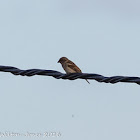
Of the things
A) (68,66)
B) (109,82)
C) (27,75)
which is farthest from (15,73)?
(68,66)

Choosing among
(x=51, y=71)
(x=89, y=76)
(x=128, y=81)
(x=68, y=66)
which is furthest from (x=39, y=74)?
(x=68, y=66)

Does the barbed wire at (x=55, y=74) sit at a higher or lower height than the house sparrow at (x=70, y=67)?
lower

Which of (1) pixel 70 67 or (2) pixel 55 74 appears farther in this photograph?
(1) pixel 70 67

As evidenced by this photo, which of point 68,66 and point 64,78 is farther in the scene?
point 68,66

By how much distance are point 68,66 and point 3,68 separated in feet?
24.0

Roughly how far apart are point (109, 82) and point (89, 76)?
31cm

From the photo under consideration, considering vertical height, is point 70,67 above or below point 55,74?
above

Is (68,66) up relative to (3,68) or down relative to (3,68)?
up

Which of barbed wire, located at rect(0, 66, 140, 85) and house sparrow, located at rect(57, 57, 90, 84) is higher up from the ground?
house sparrow, located at rect(57, 57, 90, 84)

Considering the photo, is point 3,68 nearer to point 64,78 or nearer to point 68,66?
point 64,78

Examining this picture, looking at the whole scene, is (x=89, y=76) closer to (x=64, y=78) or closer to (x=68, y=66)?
(x=64, y=78)

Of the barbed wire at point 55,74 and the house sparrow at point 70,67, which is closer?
the barbed wire at point 55,74

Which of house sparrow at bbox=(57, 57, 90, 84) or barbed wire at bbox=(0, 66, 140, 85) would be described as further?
house sparrow at bbox=(57, 57, 90, 84)

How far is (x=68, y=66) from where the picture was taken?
14.9 meters
